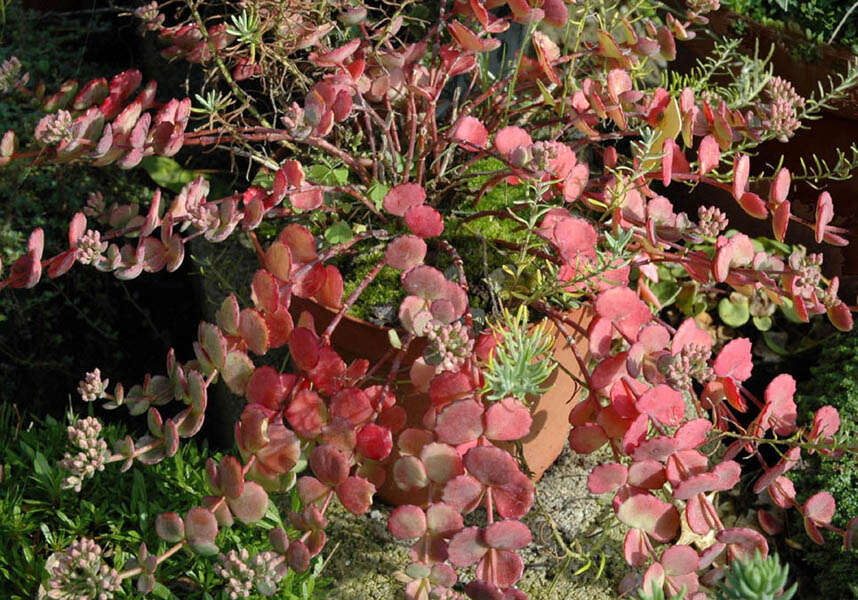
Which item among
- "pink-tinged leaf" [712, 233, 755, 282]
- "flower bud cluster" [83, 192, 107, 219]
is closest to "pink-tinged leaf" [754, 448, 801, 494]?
"pink-tinged leaf" [712, 233, 755, 282]

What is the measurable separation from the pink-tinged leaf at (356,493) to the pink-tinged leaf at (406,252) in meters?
0.27

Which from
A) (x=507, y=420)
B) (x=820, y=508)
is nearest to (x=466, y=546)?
(x=507, y=420)

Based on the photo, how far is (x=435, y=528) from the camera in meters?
0.97

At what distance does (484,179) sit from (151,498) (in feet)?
2.56

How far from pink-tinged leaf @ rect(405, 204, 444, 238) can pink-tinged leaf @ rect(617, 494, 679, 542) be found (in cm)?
39

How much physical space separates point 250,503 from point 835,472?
3.51 ft

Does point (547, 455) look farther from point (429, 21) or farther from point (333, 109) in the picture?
point (429, 21)

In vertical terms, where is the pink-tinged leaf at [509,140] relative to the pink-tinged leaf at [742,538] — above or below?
above

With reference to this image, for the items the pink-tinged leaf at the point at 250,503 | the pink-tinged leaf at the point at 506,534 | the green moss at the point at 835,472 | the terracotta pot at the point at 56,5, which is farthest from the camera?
the terracotta pot at the point at 56,5

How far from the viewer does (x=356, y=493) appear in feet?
3.35

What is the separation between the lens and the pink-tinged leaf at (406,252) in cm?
109

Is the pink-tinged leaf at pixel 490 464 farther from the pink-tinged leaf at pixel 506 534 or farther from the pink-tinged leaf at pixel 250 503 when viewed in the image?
the pink-tinged leaf at pixel 250 503

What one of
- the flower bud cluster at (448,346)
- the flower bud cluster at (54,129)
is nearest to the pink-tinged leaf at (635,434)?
the flower bud cluster at (448,346)

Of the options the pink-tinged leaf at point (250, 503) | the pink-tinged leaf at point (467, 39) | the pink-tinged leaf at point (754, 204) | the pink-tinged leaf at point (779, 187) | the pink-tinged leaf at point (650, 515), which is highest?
the pink-tinged leaf at point (467, 39)
